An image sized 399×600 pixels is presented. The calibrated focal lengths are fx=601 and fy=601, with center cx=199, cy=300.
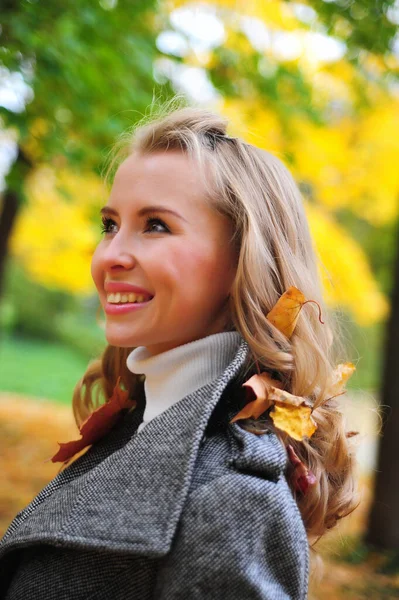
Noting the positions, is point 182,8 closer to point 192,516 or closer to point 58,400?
point 192,516

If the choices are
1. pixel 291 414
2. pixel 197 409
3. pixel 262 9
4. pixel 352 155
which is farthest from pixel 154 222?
pixel 352 155

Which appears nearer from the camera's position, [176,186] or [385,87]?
[176,186]

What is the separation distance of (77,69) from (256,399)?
2622mm

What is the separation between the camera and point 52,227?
9039 millimetres

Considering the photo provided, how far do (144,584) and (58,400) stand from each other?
13.1 meters

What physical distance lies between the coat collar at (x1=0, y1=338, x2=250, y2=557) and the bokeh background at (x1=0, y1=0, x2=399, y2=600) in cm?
66

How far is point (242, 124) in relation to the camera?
200 centimetres

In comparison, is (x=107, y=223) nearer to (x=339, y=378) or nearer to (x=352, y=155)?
(x=339, y=378)

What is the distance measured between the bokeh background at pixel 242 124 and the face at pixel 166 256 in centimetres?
39

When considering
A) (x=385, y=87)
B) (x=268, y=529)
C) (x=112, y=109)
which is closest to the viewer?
(x=268, y=529)

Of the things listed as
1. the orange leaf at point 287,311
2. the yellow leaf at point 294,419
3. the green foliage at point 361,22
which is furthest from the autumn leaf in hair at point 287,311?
the green foliage at point 361,22

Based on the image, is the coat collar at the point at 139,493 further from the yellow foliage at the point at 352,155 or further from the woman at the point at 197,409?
the yellow foliage at the point at 352,155

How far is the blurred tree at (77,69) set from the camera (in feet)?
10.1

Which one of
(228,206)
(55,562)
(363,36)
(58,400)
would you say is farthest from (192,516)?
(58,400)
